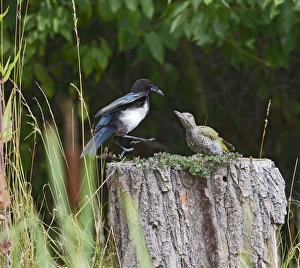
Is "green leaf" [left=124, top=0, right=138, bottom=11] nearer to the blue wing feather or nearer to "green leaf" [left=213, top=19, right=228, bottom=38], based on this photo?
"green leaf" [left=213, top=19, right=228, bottom=38]

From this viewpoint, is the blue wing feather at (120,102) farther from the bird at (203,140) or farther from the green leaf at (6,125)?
the green leaf at (6,125)

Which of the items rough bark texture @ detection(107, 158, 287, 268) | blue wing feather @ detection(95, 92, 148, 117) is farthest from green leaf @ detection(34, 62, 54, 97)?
rough bark texture @ detection(107, 158, 287, 268)

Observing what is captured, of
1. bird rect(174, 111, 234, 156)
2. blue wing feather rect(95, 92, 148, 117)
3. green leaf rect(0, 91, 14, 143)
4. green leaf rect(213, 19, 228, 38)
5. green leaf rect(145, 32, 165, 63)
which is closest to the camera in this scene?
green leaf rect(0, 91, 14, 143)

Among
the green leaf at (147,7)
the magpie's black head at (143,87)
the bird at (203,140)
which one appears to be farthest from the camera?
the green leaf at (147,7)

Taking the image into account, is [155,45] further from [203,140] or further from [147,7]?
[203,140]

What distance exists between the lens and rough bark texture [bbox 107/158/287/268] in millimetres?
3154

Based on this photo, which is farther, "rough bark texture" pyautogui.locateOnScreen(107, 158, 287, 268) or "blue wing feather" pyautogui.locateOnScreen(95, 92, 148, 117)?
"blue wing feather" pyautogui.locateOnScreen(95, 92, 148, 117)

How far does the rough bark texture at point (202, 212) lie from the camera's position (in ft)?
10.3

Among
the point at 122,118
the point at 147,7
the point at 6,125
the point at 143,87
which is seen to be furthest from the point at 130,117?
the point at 6,125

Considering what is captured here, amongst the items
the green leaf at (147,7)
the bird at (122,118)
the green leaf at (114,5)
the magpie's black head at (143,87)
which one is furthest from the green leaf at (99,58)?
the bird at (122,118)

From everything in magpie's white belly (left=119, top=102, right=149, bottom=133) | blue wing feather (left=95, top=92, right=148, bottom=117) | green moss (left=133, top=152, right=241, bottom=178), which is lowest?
green moss (left=133, top=152, right=241, bottom=178)

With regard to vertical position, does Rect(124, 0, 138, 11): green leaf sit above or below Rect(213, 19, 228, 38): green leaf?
above

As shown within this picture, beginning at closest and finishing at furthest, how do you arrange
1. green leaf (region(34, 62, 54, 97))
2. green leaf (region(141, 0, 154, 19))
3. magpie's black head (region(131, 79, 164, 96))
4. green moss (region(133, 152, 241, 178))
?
green moss (region(133, 152, 241, 178)), magpie's black head (region(131, 79, 164, 96)), green leaf (region(141, 0, 154, 19)), green leaf (region(34, 62, 54, 97))

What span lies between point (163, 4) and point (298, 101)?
2.44 metres
